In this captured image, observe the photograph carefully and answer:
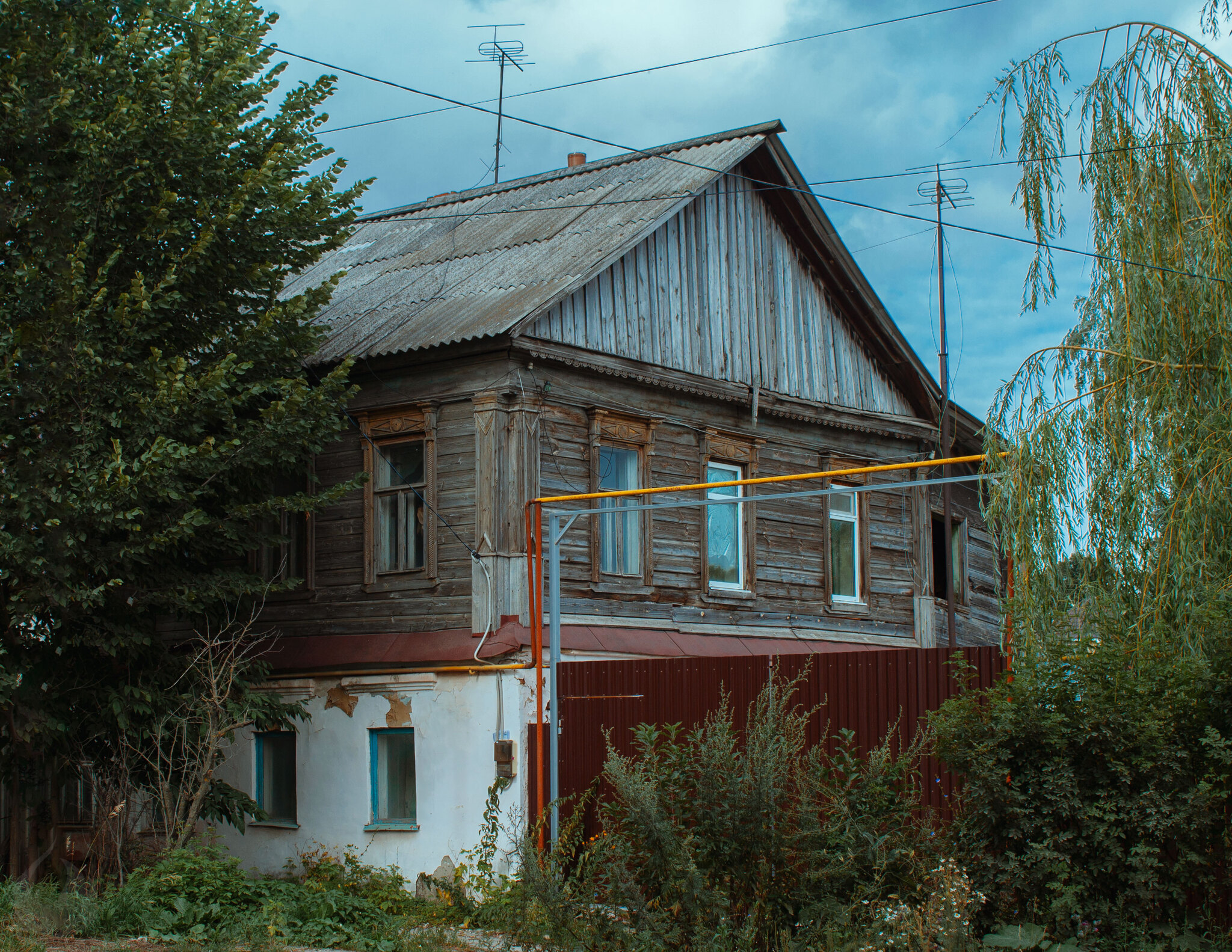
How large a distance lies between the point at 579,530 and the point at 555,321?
7.50ft

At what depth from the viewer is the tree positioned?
36.3 ft

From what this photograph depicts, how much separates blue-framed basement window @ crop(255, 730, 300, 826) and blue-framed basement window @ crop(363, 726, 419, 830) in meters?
1.31

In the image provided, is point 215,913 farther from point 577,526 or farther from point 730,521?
point 730,521

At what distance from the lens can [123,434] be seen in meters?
11.4

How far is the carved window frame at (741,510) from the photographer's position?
15.4 m

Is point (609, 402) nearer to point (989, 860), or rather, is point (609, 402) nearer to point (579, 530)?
point (579, 530)

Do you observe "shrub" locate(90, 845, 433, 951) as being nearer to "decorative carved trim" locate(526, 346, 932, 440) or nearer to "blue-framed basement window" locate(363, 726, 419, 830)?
"blue-framed basement window" locate(363, 726, 419, 830)

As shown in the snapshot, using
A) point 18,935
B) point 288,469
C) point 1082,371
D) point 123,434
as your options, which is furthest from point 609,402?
point 18,935

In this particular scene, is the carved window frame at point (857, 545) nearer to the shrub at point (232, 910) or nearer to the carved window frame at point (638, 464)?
the carved window frame at point (638, 464)

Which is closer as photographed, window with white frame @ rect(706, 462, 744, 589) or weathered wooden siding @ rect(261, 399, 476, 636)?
weathered wooden siding @ rect(261, 399, 476, 636)

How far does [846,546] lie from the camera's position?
17516 mm

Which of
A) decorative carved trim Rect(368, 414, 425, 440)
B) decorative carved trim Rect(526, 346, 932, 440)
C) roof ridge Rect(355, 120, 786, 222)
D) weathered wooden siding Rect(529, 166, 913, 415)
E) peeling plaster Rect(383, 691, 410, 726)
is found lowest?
peeling plaster Rect(383, 691, 410, 726)

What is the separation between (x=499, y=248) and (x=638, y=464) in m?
3.64

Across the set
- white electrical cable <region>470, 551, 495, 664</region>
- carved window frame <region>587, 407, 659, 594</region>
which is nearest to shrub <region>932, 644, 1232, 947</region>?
white electrical cable <region>470, 551, 495, 664</region>
